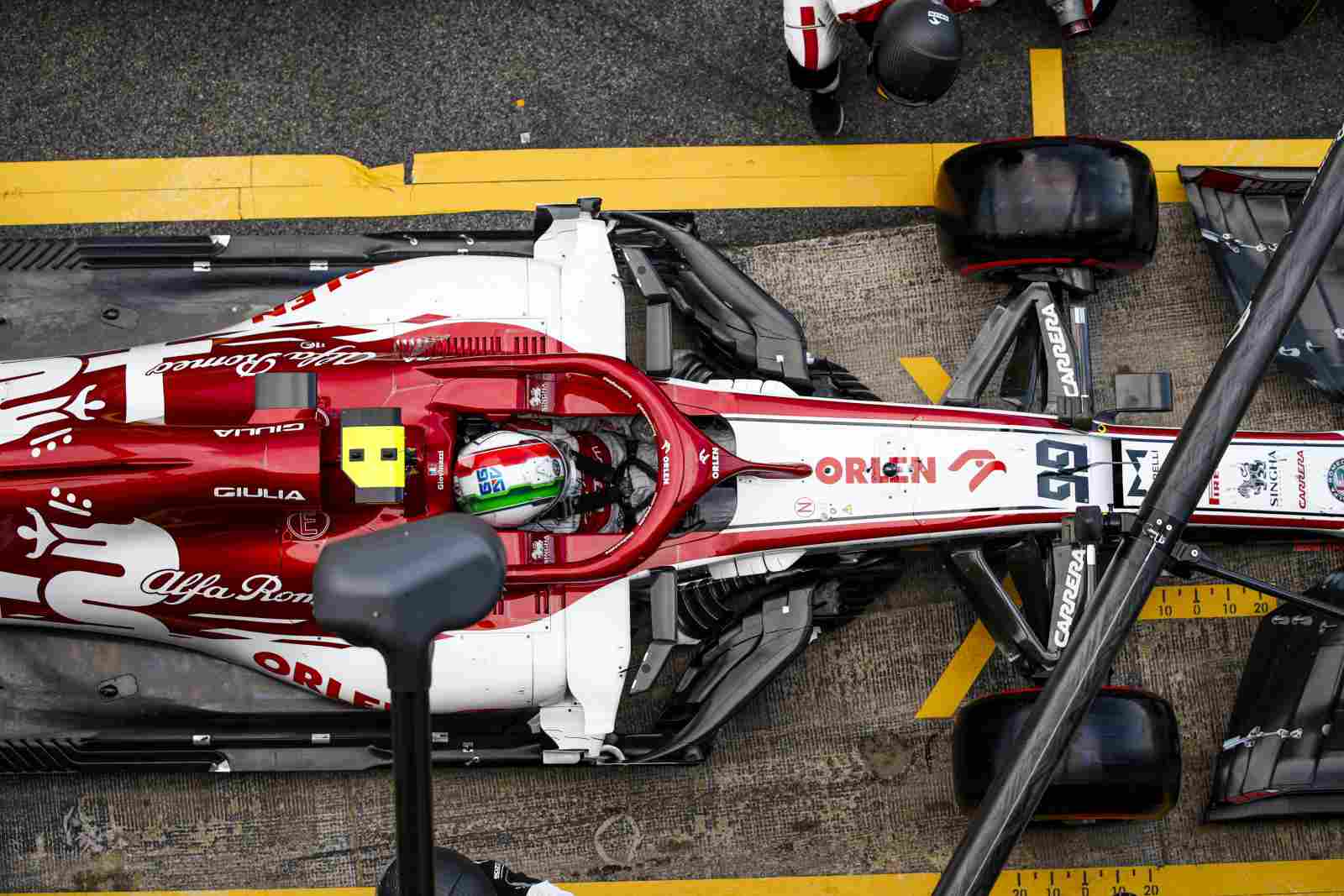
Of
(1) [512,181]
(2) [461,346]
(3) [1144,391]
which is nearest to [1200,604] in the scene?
(3) [1144,391]

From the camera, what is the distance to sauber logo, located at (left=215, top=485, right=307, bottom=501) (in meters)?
2.87

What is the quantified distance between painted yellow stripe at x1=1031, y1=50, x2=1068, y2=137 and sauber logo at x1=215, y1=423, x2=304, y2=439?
282 centimetres

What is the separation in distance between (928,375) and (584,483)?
1.39 m

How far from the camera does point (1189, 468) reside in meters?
2.47

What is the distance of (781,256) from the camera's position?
12.5ft

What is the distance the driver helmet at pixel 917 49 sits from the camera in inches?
124

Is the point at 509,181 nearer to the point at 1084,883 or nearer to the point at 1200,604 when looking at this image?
the point at 1200,604

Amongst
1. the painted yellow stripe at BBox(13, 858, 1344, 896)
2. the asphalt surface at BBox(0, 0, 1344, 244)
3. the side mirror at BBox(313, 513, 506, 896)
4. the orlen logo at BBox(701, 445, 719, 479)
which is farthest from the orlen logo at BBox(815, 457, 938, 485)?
the side mirror at BBox(313, 513, 506, 896)

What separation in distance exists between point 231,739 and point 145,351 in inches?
48.8

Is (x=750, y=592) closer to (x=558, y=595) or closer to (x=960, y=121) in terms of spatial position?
(x=558, y=595)

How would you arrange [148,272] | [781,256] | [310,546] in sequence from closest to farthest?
[310,546], [148,272], [781,256]

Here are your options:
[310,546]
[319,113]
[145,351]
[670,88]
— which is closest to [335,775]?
[310,546]

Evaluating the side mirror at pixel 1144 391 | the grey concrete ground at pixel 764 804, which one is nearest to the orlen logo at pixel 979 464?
the side mirror at pixel 1144 391

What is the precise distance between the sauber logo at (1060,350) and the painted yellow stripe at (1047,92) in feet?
3.16
